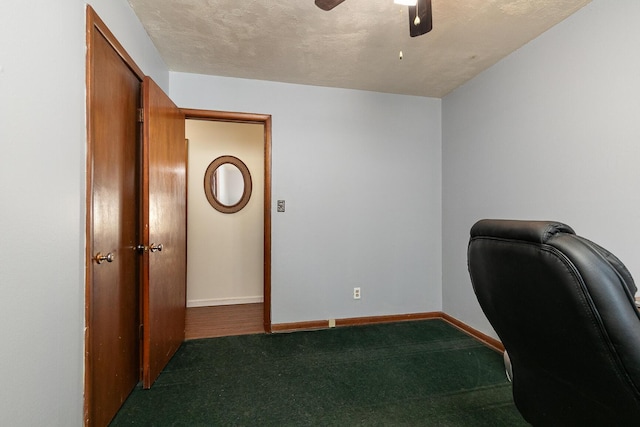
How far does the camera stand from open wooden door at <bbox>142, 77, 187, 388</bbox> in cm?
183

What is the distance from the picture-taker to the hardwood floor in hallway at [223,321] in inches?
109

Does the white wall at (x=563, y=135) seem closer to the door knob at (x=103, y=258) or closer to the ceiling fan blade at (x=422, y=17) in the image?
the ceiling fan blade at (x=422, y=17)

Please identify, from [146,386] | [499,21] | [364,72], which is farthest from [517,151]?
[146,386]

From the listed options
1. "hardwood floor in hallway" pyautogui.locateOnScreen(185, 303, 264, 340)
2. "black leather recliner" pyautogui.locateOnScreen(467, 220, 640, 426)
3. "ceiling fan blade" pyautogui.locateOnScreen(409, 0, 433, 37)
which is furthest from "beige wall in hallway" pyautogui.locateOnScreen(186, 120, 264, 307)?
"black leather recliner" pyautogui.locateOnScreen(467, 220, 640, 426)

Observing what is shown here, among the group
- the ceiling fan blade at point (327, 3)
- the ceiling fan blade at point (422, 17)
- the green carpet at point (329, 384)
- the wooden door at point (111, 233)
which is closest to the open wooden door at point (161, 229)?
the wooden door at point (111, 233)

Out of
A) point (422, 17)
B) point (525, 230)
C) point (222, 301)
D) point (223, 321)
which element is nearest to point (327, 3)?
point (422, 17)

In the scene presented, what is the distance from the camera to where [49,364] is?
1.04 meters

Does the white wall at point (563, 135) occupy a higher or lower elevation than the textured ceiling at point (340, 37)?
lower

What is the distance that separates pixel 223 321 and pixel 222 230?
1.15 meters

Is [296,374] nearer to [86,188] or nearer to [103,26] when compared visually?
[86,188]

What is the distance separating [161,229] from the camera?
2.02 m

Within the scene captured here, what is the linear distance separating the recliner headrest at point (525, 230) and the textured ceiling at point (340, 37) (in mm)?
1520

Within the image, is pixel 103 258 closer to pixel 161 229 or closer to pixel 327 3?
pixel 161 229

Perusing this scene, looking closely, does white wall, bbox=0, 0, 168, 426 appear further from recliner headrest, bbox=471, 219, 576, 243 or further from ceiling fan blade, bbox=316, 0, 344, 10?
recliner headrest, bbox=471, 219, 576, 243
